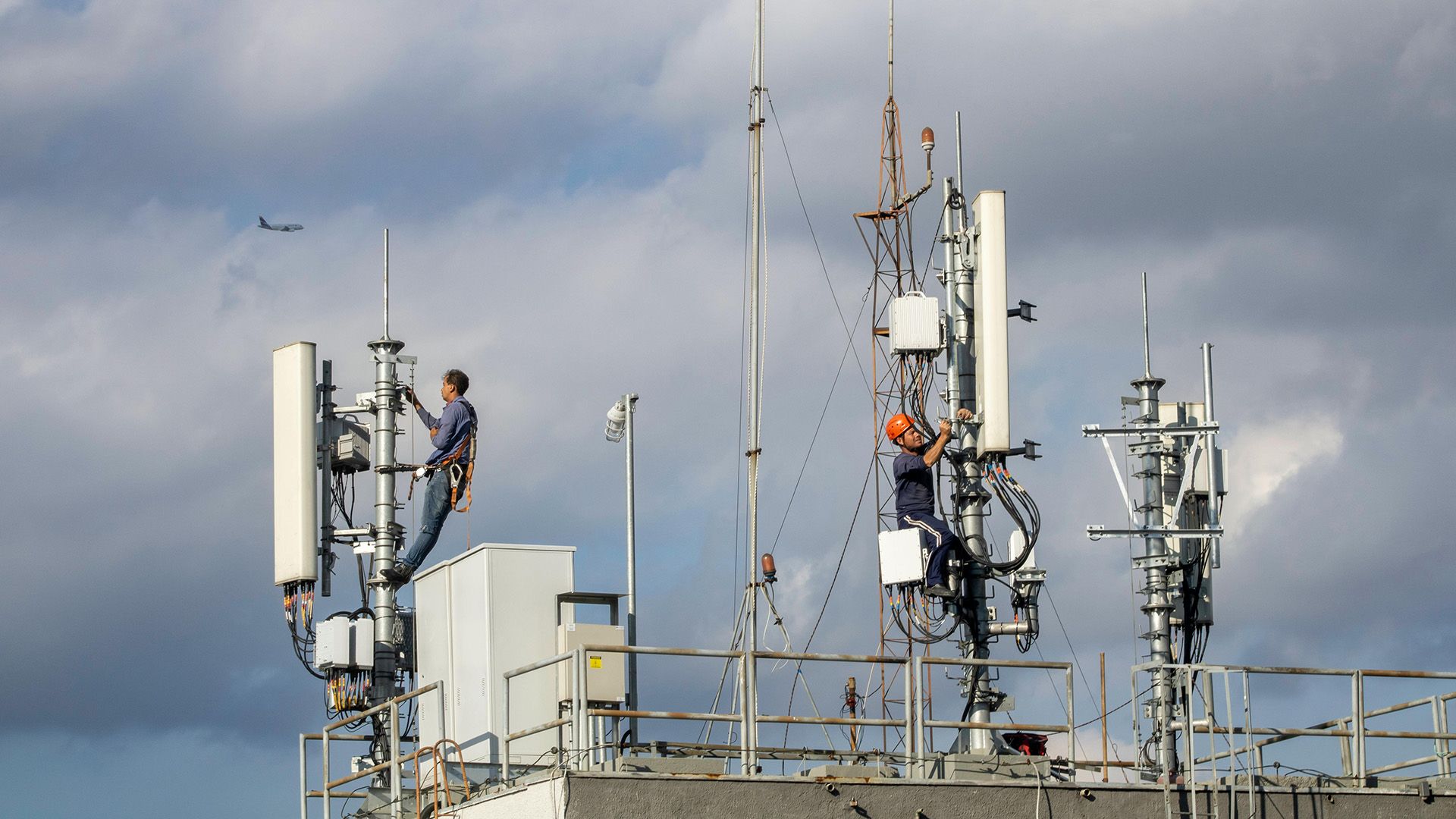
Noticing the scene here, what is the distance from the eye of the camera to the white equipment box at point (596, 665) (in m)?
21.1

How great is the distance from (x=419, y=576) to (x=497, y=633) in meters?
2.60

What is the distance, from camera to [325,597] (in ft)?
88.0

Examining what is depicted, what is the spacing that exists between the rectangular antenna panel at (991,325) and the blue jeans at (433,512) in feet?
20.2

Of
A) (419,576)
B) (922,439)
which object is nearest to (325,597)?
(419,576)

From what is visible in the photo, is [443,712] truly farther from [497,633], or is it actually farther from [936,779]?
[936,779]

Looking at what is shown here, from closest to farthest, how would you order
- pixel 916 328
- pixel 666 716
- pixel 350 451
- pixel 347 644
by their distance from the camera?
pixel 666 716, pixel 916 328, pixel 347 644, pixel 350 451

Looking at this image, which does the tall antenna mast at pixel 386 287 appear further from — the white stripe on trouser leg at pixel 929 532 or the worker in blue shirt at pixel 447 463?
the white stripe on trouser leg at pixel 929 532

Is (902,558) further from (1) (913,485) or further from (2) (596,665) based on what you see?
(2) (596,665)

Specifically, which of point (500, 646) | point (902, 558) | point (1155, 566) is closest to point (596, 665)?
point (500, 646)

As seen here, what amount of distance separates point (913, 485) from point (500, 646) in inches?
187

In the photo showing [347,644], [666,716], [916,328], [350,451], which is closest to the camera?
[666,716]

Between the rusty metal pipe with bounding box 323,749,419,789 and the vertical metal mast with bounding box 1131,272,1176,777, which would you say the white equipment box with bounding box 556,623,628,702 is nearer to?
the rusty metal pipe with bounding box 323,749,419,789

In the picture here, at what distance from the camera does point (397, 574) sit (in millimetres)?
25734

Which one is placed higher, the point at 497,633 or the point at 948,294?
the point at 948,294
